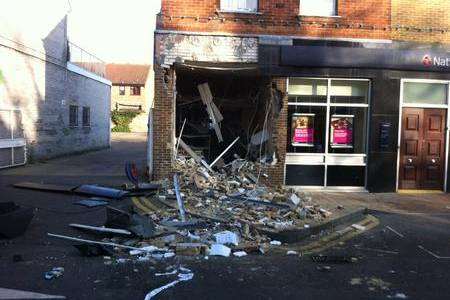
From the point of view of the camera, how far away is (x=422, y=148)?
15.2m

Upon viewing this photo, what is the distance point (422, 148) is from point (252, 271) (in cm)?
936

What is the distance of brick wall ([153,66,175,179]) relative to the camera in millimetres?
14141

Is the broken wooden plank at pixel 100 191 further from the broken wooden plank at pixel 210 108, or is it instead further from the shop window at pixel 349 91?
the shop window at pixel 349 91

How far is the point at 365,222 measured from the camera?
11234 mm

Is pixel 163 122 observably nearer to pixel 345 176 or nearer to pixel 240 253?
pixel 345 176

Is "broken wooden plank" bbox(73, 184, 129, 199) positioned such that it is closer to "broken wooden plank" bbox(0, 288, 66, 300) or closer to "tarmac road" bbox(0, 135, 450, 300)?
"tarmac road" bbox(0, 135, 450, 300)

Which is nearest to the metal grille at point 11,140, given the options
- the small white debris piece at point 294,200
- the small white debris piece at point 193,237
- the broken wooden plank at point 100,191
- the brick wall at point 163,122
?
the broken wooden plank at point 100,191

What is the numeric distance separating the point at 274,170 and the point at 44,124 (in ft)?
38.4

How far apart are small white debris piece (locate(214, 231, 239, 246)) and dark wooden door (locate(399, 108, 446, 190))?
7.86 m

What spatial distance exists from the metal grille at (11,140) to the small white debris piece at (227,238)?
11678 millimetres

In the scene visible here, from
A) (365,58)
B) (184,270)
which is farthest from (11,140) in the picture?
(184,270)

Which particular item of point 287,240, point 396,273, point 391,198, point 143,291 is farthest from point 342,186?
point 143,291

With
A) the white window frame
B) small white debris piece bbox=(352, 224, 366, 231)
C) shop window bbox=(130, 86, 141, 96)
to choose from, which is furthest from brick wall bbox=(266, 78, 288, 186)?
shop window bbox=(130, 86, 141, 96)

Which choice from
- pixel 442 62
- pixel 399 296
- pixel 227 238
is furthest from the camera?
pixel 442 62
